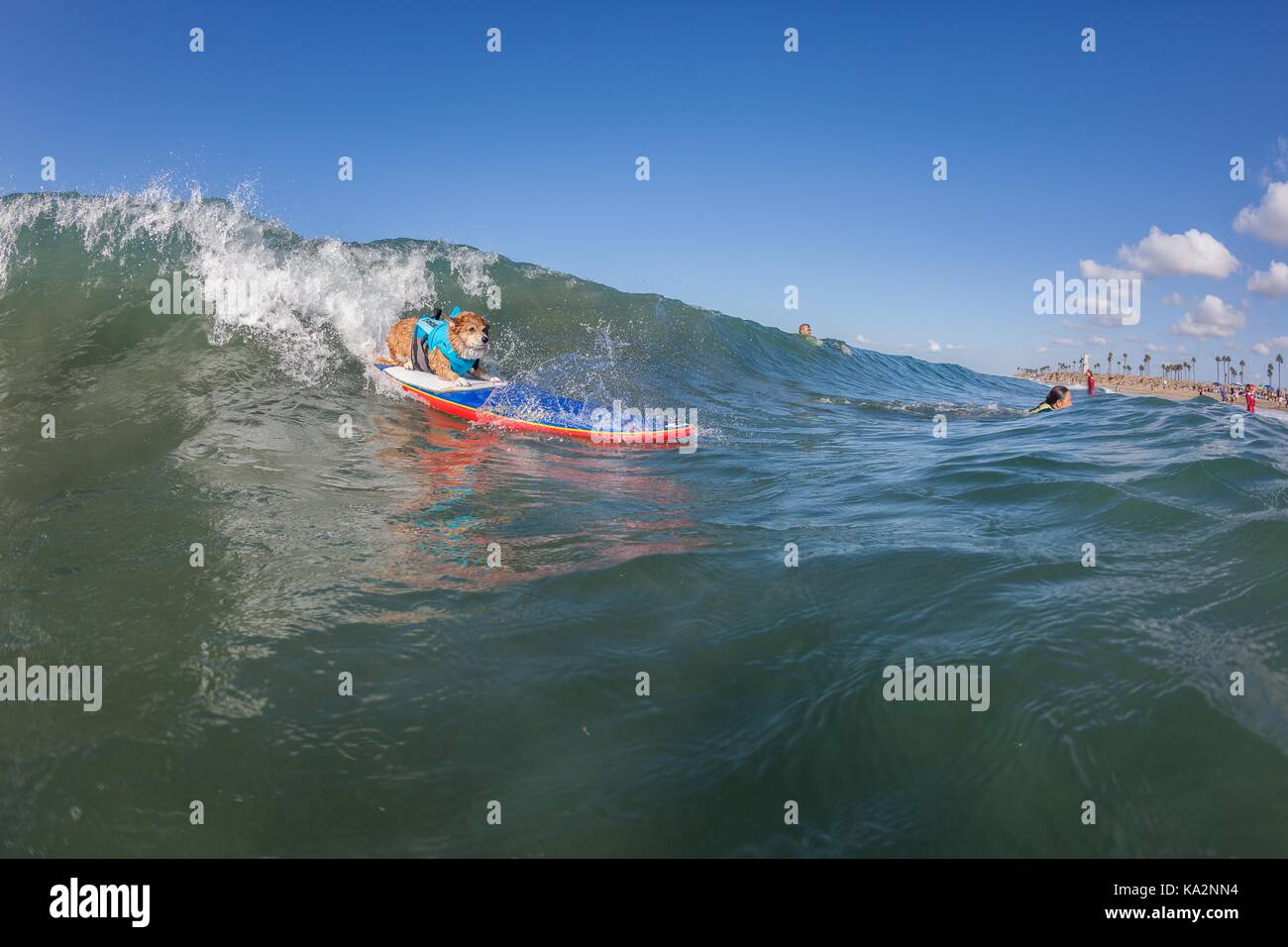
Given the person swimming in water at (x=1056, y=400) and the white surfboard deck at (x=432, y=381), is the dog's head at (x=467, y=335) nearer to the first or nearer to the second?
the white surfboard deck at (x=432, y=381)

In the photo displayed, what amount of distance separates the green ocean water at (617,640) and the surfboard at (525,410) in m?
0.97

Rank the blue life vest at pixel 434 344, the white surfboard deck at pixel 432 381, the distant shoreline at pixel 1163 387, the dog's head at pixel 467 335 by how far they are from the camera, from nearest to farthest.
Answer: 1. the white surfboard deck at pixel 432 381
2. the dog's head at pixel 467 335
3. the blue life vest at pixel 434 344
4. the distant shoreline at pixel 1163 387

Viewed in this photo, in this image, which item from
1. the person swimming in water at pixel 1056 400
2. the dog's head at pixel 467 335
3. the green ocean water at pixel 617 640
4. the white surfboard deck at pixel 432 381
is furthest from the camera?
the person swimming in water at pixel 1056 400

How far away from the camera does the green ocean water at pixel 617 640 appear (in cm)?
296

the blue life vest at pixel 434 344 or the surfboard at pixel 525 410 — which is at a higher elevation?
the blue life vest at pixel 434 344

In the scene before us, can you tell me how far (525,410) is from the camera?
11.3m

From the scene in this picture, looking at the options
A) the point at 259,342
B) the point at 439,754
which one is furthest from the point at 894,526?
the point at 259,342

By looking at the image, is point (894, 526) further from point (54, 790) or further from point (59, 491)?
point (59, 491)

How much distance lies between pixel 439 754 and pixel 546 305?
20.1 m

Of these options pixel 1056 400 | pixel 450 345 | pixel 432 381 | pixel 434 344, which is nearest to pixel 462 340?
pixel 450 345

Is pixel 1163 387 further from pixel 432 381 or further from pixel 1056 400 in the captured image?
pixel 432 381

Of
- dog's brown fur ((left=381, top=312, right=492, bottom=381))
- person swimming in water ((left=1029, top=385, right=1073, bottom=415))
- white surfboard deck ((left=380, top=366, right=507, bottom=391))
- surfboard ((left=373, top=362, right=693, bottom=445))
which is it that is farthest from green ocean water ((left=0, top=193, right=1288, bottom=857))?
person swimming in water ((left=1029, top=385, right=1073, bottom=415))

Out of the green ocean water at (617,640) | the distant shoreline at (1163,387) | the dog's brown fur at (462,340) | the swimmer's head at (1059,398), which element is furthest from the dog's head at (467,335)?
the distant shoreline at (1163,387)
